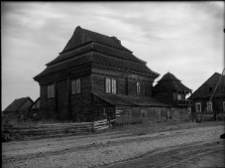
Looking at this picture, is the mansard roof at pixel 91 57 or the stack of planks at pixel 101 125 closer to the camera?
the stack of planks at pixel 101 125

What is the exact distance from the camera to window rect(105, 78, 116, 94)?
93.1ft

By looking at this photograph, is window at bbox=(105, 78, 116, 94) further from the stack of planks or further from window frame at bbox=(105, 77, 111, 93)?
the stack of planks

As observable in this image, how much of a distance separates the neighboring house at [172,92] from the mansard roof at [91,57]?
13.1 ft

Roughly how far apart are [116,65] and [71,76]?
19.0 ft

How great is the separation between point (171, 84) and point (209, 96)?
10.4 m

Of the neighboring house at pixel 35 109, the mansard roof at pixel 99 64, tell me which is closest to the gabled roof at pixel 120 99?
the mansard roof at pixel 99 64

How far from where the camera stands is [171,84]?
117ft

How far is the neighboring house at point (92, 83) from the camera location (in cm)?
2583

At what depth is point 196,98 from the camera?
44.4 metres

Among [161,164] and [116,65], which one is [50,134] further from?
[116,65]

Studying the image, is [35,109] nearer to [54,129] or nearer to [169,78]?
[54,129]

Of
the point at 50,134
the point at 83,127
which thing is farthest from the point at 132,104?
the point at 50,134

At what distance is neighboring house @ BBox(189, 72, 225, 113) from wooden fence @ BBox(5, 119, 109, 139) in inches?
1086

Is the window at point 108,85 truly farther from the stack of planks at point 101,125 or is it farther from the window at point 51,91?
the window at point 51,91
